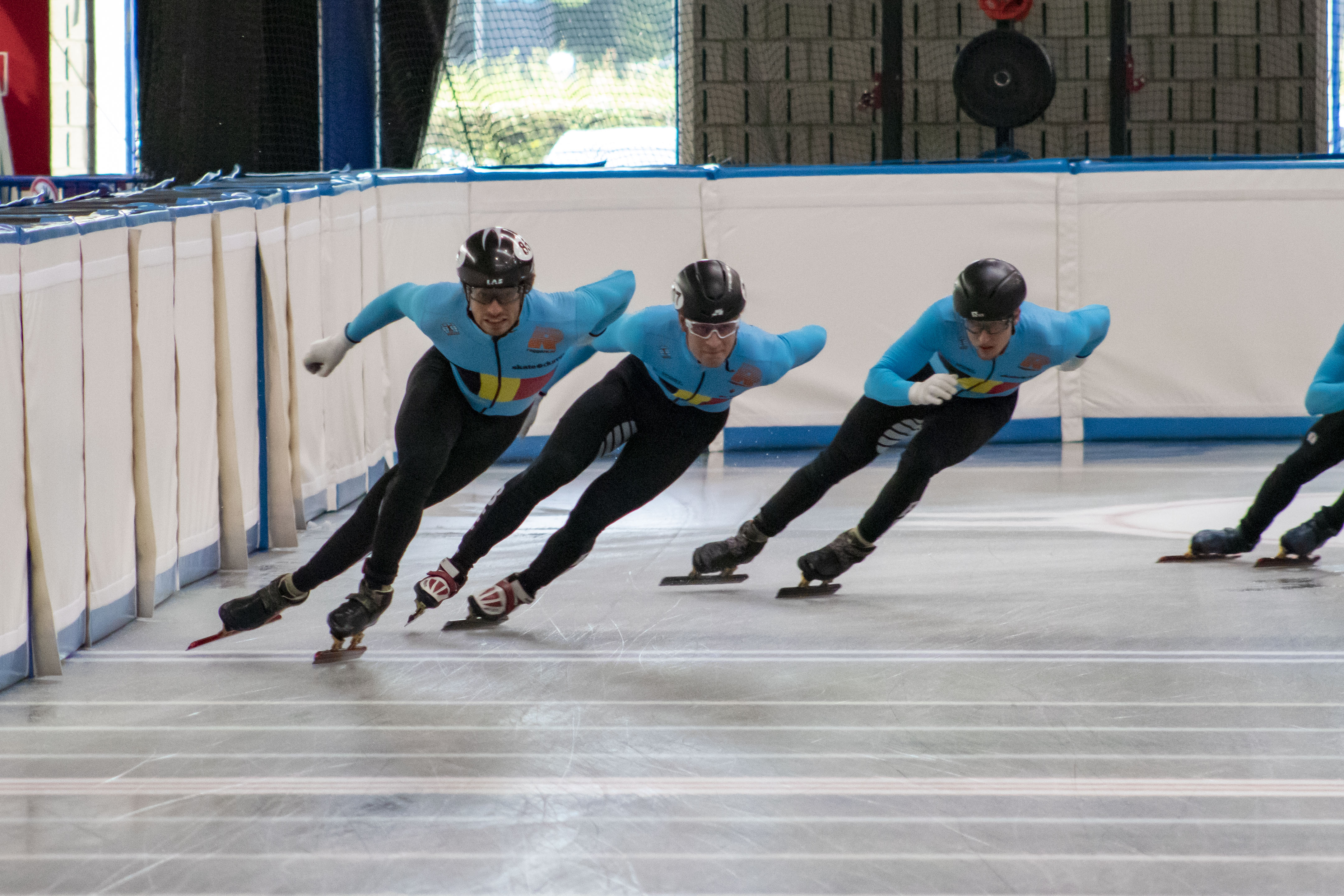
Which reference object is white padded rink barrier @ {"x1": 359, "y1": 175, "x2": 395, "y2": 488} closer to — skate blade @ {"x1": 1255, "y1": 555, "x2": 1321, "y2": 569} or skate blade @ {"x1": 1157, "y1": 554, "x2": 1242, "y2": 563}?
skate blade @ {"x1": 1157, "y1": 554, "x2": 1242, "y2": 563}

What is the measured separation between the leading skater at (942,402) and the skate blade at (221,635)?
178cm

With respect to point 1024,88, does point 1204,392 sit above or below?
below

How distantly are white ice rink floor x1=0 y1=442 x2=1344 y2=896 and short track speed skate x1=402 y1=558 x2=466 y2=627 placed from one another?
6.2 inches

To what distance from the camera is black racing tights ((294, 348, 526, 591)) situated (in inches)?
186

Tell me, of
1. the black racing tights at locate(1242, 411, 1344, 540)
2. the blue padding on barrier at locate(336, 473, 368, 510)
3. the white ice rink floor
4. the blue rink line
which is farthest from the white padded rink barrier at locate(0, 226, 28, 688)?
the blue rink line

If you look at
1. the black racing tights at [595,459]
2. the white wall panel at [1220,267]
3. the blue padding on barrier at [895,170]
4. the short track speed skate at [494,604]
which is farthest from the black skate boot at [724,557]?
the white wall panel at [1220,267]

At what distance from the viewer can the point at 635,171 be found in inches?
358

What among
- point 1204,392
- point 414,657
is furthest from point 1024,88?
point 414,657

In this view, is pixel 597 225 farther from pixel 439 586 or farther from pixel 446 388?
pixel 439 586

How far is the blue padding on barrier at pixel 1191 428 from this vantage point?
9516 mm

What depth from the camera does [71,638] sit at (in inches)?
194

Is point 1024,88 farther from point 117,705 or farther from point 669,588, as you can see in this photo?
point 117,705

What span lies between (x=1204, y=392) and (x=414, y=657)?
6.23 meters

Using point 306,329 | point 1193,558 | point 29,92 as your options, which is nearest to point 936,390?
point 1193,558
